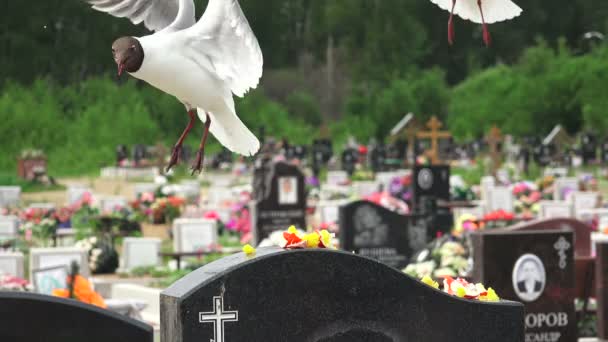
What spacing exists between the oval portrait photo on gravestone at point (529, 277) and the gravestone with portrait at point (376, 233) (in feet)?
21.8

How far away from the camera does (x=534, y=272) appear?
1209cm

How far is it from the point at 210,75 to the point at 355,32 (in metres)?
79.0

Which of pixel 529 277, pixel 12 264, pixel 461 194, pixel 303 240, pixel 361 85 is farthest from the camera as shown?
pixel 361 85

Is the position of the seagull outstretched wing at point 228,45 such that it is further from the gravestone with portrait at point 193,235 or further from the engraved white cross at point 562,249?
the gravestone with portrait at point 193,235

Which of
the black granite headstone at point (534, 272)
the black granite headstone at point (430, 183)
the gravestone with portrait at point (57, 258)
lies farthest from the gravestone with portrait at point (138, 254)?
the black granite headstone at point (534, 272)

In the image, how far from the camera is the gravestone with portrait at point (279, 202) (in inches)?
949

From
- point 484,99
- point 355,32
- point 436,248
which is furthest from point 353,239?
point 355,32

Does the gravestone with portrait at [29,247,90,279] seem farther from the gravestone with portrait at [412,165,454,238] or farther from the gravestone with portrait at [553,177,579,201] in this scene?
the gravestone with portrait at [553,177,579,201]

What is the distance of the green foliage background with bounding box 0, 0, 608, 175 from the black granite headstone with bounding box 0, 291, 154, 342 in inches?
319

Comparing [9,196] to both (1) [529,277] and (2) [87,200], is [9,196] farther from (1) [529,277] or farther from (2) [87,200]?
(1) [529,277]

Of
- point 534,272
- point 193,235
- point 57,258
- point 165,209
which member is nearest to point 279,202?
point 193,235

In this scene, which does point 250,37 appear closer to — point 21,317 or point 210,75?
point 210,75

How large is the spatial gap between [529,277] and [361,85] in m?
65.4

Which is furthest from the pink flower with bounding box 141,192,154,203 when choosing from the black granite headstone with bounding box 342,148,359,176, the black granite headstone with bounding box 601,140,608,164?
the black granite headstone with bounding box 601,140,608,164
